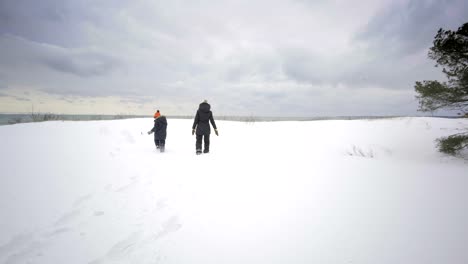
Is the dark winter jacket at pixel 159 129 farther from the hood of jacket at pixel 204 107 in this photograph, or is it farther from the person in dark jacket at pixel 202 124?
the hood of jacket at pixel 204 107

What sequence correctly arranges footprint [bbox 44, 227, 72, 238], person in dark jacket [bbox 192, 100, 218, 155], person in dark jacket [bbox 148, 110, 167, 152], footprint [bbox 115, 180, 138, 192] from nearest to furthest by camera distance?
footprint [bbox 44, 227, 72, 238] → footprint [bbox 115, 180, 138, 192] → person in dark jacket [bbox 192, 100, 218, 155] → person in dark jacket [bbox 148, 110, 167, 152]

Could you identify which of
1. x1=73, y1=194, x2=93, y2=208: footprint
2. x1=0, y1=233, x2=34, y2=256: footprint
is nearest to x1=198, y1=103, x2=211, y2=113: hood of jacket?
x1=73, y1=194, x2=93, y2=208: footprint

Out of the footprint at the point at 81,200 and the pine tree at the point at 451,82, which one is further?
the pine tree at the point at 451,82

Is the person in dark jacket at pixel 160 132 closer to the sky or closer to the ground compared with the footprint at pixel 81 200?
closer to the sky

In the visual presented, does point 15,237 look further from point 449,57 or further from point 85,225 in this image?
point 449,57

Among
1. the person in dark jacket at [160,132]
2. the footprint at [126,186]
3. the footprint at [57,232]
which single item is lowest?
the footprint at [57,232]

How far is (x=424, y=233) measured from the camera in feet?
6.21

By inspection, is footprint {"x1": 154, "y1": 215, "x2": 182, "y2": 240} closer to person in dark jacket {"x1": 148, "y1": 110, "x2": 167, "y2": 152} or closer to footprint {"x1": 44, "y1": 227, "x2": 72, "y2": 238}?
footprint {"x1": 44, "y1": 227, "x2": 72, "y2": 238}

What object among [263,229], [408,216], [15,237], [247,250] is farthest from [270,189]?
[15,237]


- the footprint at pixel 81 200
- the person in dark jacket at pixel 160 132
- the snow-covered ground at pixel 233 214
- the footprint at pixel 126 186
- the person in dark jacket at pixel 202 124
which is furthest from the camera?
the person in dark jacket at pixel 160 132

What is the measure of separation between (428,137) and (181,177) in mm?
12034

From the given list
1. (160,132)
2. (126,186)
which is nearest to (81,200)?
(126,186)

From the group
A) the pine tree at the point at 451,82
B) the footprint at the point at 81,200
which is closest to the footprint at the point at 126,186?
the footprint at the point at 81,200

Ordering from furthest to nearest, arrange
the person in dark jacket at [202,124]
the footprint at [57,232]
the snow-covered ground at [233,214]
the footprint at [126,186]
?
the person in dark jacket at [202,124] → the footprint at [126,186] → the footprint at [57,232] → the snow-covered ground at [233,214]
